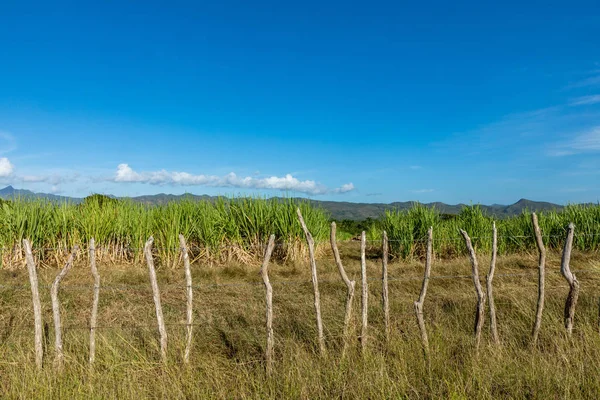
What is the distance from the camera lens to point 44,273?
821cm

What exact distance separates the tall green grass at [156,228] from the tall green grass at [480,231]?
2537mm

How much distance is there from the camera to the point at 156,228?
9.63 meters

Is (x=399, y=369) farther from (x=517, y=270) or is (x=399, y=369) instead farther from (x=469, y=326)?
(x=517, y=270)

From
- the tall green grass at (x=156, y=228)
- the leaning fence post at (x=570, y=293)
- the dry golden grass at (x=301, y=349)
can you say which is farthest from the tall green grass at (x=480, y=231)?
the leaning fence post at (x=570, y=293)

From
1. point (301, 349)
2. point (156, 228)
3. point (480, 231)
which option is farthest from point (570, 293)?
point (156, 228)

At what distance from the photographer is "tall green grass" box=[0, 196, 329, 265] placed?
9.20 meters

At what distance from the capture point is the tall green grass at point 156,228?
9.20 m

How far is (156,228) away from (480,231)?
25.2 ft

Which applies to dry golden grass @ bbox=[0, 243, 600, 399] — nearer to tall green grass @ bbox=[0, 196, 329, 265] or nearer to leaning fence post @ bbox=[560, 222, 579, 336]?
leaning fence post @ bbox=[560, 222, 579, 336]

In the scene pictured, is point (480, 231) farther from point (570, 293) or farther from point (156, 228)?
point (156, 228)

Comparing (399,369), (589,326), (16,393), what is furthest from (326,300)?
(16,393)

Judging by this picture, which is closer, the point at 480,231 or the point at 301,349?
the point at 301,349

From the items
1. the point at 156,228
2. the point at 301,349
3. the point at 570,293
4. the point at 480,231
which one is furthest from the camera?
the point at 480,231

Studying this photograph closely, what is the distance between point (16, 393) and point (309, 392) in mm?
2315
